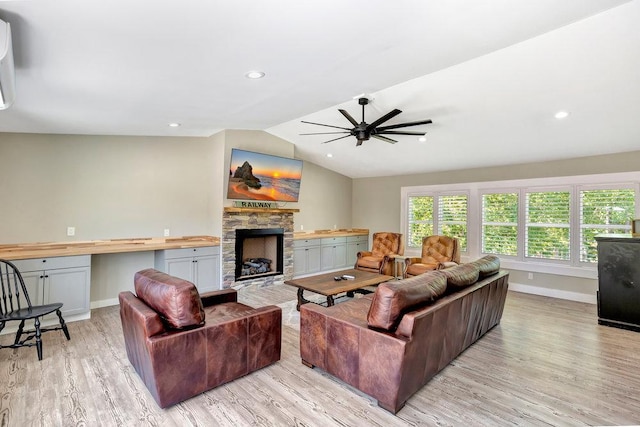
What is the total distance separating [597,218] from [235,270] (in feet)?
19.6

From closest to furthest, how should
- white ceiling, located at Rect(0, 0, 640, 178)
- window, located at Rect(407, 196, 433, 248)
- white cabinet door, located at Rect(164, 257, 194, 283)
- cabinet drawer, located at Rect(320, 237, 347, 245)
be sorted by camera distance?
white ceiling, located at Rect(0, 0, 640, 178) → white cabinet door, located at Rect(164, 257, 194, 283) → window, located at Rect(407, 196, 433, 248) → cabinet drawer, located at Rect(320, 237, 347, 245)

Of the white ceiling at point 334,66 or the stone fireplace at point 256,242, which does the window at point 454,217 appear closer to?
the white ceiling at point 334,66

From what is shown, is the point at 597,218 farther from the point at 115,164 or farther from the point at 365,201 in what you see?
the point at 115,164

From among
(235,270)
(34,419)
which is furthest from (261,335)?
(235,270)

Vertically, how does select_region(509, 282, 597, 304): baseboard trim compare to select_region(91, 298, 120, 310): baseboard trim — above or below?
above

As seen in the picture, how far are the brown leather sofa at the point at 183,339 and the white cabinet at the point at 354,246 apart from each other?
5.13 meters

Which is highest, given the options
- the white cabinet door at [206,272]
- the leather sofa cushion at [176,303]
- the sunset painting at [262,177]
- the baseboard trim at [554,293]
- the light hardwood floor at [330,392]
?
the sunset painting at [262,177]

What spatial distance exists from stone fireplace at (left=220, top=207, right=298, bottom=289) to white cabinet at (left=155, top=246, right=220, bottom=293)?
0.16 meters

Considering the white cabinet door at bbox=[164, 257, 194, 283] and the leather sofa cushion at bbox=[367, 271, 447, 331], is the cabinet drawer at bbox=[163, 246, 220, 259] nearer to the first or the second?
the white cabinet door at bbox=[164, 257, 194, 283]

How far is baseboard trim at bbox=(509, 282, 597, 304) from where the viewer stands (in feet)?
16.5

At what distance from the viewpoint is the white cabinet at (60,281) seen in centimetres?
365

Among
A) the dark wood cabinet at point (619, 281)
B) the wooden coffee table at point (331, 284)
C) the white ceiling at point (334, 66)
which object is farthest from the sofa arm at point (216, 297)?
the dark wood cabinet at point (619, 281)

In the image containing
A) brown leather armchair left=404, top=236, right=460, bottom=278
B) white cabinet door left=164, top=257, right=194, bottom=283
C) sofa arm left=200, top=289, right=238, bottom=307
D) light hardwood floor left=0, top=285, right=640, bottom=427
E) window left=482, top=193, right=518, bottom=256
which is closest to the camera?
light hardwood floor left=0, top=285, right=640, bottom=427

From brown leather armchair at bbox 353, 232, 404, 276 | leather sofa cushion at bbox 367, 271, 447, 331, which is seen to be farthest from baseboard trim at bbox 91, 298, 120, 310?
leather sofa cushion at bbox 367, 271, 447, 331
